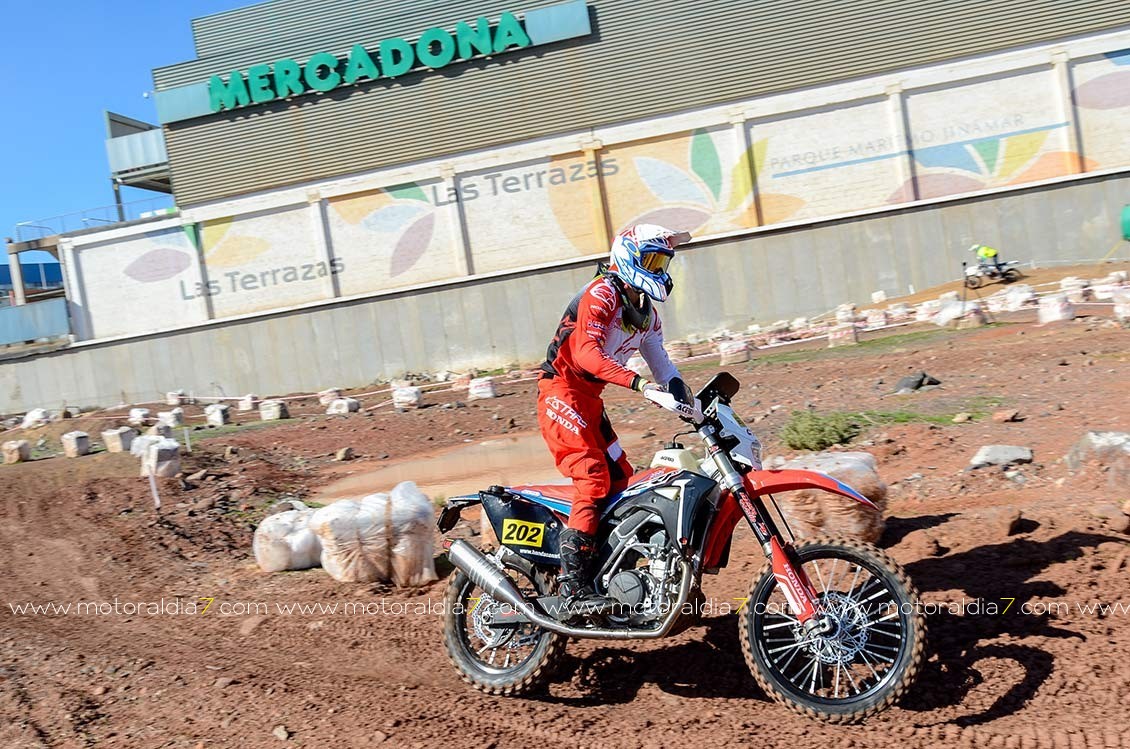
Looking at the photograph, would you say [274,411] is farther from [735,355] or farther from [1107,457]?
[1107,457]

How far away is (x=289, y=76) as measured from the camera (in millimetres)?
34812

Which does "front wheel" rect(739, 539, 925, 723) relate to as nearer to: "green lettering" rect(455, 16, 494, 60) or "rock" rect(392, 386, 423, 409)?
"rock" rect(392, 386, 423, 409)

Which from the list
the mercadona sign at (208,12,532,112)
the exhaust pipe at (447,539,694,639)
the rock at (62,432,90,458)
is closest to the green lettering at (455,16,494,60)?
the mercadona sign at (208,12,532,112)

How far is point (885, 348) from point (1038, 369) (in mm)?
5516

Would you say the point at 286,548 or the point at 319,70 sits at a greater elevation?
the point at 319,70

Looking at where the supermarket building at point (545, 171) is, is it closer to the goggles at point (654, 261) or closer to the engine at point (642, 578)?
the goggles at point (654, 261)

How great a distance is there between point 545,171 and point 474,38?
18.0 feet

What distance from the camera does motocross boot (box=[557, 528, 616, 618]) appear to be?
201 inches

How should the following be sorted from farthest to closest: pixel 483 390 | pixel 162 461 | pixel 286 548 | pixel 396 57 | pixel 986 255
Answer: pixel 396 57
pixel 986 255
pixel 483 390
pixel 162 461
pixel 286 548

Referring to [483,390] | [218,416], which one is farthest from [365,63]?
[483,390]

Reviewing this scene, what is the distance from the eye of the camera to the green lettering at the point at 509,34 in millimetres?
33781

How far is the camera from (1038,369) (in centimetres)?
1316

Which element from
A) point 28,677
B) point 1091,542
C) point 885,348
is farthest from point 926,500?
point 885,348

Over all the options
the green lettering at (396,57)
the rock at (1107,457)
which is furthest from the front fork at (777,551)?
the green lettering at (396,57)
